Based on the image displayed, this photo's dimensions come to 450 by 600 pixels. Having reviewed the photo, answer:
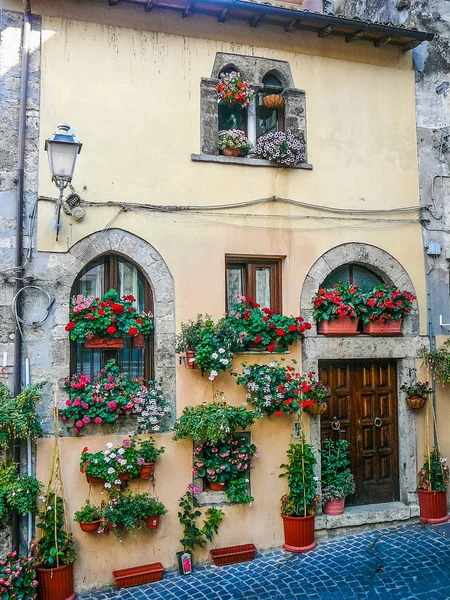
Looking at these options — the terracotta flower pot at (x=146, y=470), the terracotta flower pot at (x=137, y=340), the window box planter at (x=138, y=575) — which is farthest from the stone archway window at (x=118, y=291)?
the window box planter at (x=138, y=575)

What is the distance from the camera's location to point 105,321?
6.25 metres

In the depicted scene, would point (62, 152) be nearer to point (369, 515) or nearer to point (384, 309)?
point (384, 309)

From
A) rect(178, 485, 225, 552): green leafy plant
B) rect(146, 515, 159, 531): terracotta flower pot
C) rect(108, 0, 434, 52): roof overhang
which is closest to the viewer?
rect(146, 515, 159, 531): terracotta flower pot

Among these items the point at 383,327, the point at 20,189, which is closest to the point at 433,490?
the point at 383,327

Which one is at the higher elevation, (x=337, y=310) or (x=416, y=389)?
(x=337, y=310)

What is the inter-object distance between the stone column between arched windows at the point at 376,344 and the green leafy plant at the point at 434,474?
11 centimetres

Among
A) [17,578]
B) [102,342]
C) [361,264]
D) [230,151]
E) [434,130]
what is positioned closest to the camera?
[17,578]

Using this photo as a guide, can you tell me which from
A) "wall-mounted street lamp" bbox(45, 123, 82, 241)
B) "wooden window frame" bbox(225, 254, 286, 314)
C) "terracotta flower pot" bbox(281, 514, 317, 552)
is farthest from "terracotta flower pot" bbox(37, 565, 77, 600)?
"wall-mounted street lamp" bbox(45, 123, 82, 241)

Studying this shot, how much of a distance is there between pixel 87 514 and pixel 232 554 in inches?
66.6

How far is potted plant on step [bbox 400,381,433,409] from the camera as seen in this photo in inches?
297

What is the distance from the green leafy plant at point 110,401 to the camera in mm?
6180

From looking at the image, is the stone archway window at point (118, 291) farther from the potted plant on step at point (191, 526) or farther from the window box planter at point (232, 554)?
the window box planter at point (232, 554)

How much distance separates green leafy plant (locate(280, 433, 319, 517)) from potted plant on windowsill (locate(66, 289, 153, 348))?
91.0 inches

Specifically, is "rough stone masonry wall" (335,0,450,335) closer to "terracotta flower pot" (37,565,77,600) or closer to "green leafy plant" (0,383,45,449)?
"green leafy plant" (0,383,45,449)
